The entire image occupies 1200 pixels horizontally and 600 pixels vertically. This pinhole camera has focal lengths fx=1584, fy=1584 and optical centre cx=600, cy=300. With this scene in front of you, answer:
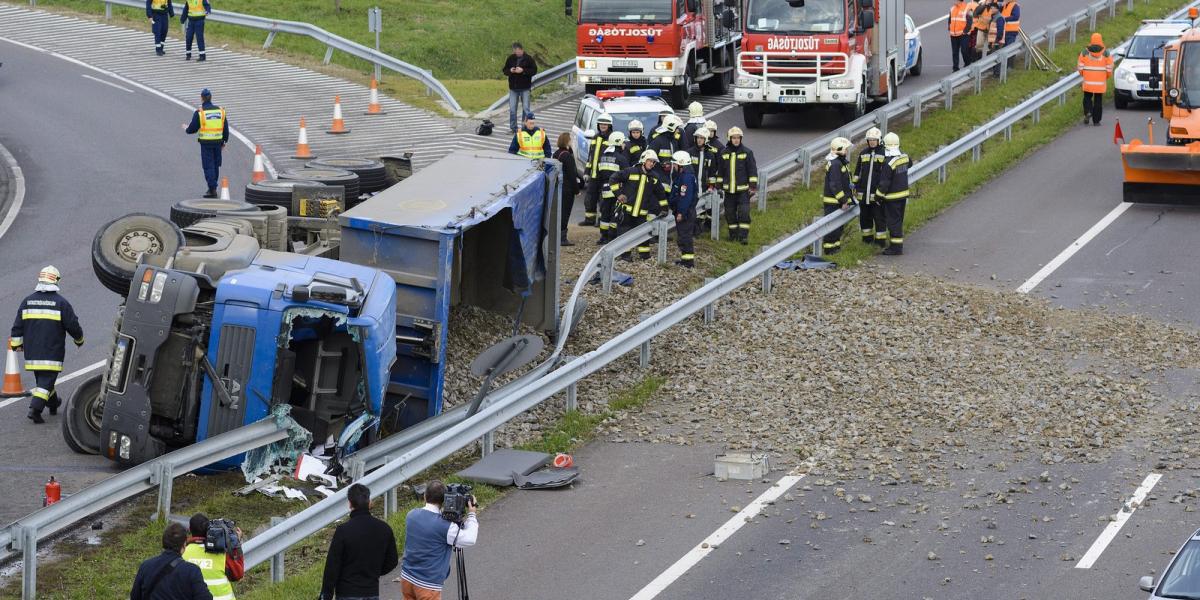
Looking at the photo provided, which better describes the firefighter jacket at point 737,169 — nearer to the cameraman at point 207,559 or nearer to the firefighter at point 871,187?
the firefighter at point 871,187

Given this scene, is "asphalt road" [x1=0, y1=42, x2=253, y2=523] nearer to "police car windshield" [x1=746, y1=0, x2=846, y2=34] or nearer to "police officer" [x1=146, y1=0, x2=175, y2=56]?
"police officer" [x1=146, y1=0, x2=175, y2=56]

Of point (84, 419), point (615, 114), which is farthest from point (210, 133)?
point (84, 419)

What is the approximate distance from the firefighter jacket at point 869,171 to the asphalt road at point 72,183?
9.24m

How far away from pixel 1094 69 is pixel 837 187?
8.86 m

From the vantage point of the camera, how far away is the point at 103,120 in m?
28.1

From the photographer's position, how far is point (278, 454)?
13008 mm

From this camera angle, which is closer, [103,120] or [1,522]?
[1,522]

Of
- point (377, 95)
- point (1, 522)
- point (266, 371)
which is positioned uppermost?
point (377, 95)

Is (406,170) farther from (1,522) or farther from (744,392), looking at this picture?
(1,522)

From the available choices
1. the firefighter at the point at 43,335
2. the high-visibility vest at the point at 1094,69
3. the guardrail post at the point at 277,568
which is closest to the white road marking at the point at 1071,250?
the high-visibility vest at the point at 1094,69

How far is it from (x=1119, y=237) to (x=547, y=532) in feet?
37.9

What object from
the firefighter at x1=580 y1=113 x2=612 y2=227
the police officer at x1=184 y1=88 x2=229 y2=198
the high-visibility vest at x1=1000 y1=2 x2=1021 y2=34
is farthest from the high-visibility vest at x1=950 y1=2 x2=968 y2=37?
the police officer at x1=184 y1=88 x2=229 y2=198

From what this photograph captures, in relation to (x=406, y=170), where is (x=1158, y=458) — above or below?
below

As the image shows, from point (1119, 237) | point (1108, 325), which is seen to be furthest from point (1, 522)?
point (1119, 237)
